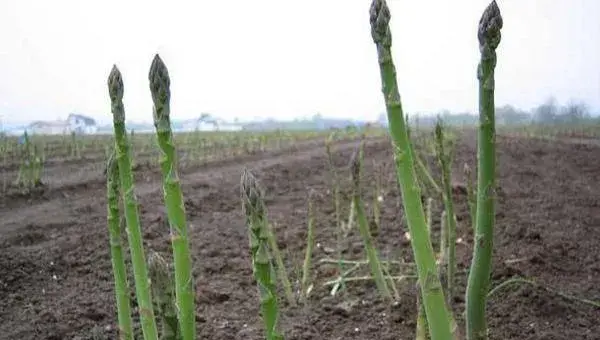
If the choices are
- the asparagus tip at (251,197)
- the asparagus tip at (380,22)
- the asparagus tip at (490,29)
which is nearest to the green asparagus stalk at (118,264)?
the asparagus tip at (251,197)

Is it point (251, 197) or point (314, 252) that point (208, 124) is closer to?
point (314, 252)

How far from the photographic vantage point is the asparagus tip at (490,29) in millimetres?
1957

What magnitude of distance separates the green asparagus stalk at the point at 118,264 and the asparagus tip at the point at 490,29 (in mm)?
1609

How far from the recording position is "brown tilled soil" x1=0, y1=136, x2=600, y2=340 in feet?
12.1

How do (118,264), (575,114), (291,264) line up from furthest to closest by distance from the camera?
(575,114) < (291,264) < (118,264)

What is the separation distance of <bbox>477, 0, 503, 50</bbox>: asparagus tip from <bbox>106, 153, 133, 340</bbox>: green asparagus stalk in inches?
63.3

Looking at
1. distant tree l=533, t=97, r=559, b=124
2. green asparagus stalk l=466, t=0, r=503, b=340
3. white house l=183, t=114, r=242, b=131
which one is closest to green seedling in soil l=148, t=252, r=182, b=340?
green asparagus stalk l=466, t=0, r=503, b=340

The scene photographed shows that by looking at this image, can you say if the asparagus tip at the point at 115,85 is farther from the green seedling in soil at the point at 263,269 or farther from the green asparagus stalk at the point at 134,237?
the green seedling in soil at the point at 263,269

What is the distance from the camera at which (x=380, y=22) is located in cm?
187

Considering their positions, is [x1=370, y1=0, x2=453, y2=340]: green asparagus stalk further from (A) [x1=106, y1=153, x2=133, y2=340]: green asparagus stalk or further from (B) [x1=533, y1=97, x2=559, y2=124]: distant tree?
(B) [x1=533, y1=97, x2=559, y2=124]: distant tree

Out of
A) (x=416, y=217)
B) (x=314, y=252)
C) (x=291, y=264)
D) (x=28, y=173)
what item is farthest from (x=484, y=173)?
(x=28, y=173)

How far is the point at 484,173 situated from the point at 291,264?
3697 millimetres

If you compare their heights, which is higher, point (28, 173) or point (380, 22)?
point (380, 22)

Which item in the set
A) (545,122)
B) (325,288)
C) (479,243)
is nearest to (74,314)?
(325,288)
